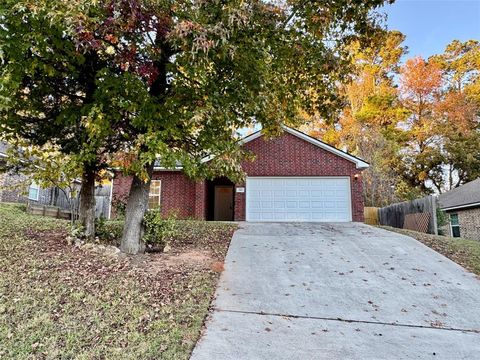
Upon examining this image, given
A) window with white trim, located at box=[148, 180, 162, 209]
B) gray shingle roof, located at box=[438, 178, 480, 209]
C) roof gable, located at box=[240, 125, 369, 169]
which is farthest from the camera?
gray shingle roof, located at box=[438, 178, 480, 209]

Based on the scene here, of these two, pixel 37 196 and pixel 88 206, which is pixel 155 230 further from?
pixel 37 196

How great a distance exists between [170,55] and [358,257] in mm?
6522

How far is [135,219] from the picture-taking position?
765 centimetres

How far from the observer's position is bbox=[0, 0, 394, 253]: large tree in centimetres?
541

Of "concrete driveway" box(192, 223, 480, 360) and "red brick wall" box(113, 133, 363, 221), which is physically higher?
"red brick wall" box(113, 133, 363, 221)

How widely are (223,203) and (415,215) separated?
10.1 meters

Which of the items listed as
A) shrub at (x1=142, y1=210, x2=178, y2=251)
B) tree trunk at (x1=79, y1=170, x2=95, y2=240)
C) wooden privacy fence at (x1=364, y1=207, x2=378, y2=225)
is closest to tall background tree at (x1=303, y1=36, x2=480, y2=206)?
wooden privacy fence at (x1=364, y1=207, x2=378, y2=225)

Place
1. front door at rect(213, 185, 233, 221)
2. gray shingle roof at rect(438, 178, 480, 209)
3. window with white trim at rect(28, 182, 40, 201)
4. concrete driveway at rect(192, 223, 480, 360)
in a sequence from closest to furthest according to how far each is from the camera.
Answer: concrete driveway at rect(192, 223, 480, 360) < window with white trim at rect(28, 182, 40, 201) < gray shingle roof at rect(438, 178, 480, 209) < front door at rect(213, 185, 233, 221)

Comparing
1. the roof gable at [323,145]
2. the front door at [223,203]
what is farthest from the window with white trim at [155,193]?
the roof gable at [323,145]

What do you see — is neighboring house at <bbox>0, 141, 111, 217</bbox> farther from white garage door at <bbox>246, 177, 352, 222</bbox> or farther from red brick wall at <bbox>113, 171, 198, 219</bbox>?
white garage door at <bbox>246, 177, 352, 222</bbox>

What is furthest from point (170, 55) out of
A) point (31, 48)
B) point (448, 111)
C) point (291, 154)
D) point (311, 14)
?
point (448, 111)

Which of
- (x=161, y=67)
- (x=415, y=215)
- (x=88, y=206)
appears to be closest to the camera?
(x=161, y=67)

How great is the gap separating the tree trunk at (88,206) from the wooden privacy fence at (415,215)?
12903 mm

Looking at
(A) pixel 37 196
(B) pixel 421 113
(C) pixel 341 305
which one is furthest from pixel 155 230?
(B) pixel 421 113
